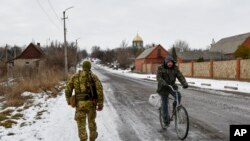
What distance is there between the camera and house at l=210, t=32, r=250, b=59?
76.0 m

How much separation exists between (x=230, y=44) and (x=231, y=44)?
2.06ft

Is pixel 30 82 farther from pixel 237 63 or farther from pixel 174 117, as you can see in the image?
pixel 237 63

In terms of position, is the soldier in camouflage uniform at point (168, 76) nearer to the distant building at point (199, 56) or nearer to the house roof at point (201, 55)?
the distant building at point (199, 56)

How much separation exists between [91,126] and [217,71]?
2859 cm

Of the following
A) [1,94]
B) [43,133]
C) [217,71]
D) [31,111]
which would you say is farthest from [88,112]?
[217,71]

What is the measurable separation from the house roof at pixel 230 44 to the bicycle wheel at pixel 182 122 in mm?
70596

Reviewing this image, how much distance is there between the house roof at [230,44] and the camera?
77.2 m

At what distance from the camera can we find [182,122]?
7.87m

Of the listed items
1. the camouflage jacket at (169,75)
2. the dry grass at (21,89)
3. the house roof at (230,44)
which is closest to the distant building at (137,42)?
the house roof at (230,44)

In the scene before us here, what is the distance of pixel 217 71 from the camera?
111 feet

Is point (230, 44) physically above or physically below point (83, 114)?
above

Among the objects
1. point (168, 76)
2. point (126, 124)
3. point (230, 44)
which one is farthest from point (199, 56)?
point (168, 76)

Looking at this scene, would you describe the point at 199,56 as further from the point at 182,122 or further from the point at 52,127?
the point at 182,122

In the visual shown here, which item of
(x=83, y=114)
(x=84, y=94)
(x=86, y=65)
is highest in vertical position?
(x=86, y=65)
